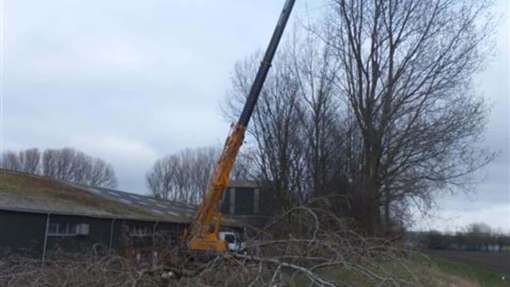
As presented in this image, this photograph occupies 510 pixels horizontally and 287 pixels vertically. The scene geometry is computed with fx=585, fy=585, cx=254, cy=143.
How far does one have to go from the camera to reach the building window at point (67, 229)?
23112 millimetres

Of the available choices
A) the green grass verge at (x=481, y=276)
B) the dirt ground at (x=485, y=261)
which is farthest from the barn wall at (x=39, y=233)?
the dirt ground at (x=485, y=261)

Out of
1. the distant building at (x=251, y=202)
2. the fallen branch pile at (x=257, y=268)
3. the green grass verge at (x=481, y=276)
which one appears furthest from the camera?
the distant building at (x=251, y=202)

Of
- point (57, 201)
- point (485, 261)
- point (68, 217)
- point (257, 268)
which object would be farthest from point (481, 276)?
point (57, 201)

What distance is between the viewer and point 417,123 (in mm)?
22828

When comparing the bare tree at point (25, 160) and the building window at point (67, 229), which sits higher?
the bare tree at point (25, 160)

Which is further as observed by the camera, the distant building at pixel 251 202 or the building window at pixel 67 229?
the distant building at pixel 251 202

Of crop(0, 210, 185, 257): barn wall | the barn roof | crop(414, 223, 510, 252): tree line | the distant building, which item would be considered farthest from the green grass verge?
crop(414, 223, 510, 252): tree line

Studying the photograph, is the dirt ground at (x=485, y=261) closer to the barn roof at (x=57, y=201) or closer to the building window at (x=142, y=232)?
the barn roof at (x=57, y=201)

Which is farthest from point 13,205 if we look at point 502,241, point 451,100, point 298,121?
point 502,241

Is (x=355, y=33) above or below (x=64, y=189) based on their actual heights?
above

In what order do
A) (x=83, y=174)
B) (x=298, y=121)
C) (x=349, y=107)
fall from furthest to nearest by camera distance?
(x=83, y=174), (x=298, y=121), (x=349, y=107)

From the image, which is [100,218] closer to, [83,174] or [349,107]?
[349,107]

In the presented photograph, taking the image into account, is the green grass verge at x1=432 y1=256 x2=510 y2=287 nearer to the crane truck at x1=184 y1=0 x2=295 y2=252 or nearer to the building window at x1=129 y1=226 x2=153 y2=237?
the crane truck at x1=184 y1=0 x2=295 y2=252

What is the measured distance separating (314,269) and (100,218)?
20443 mm
